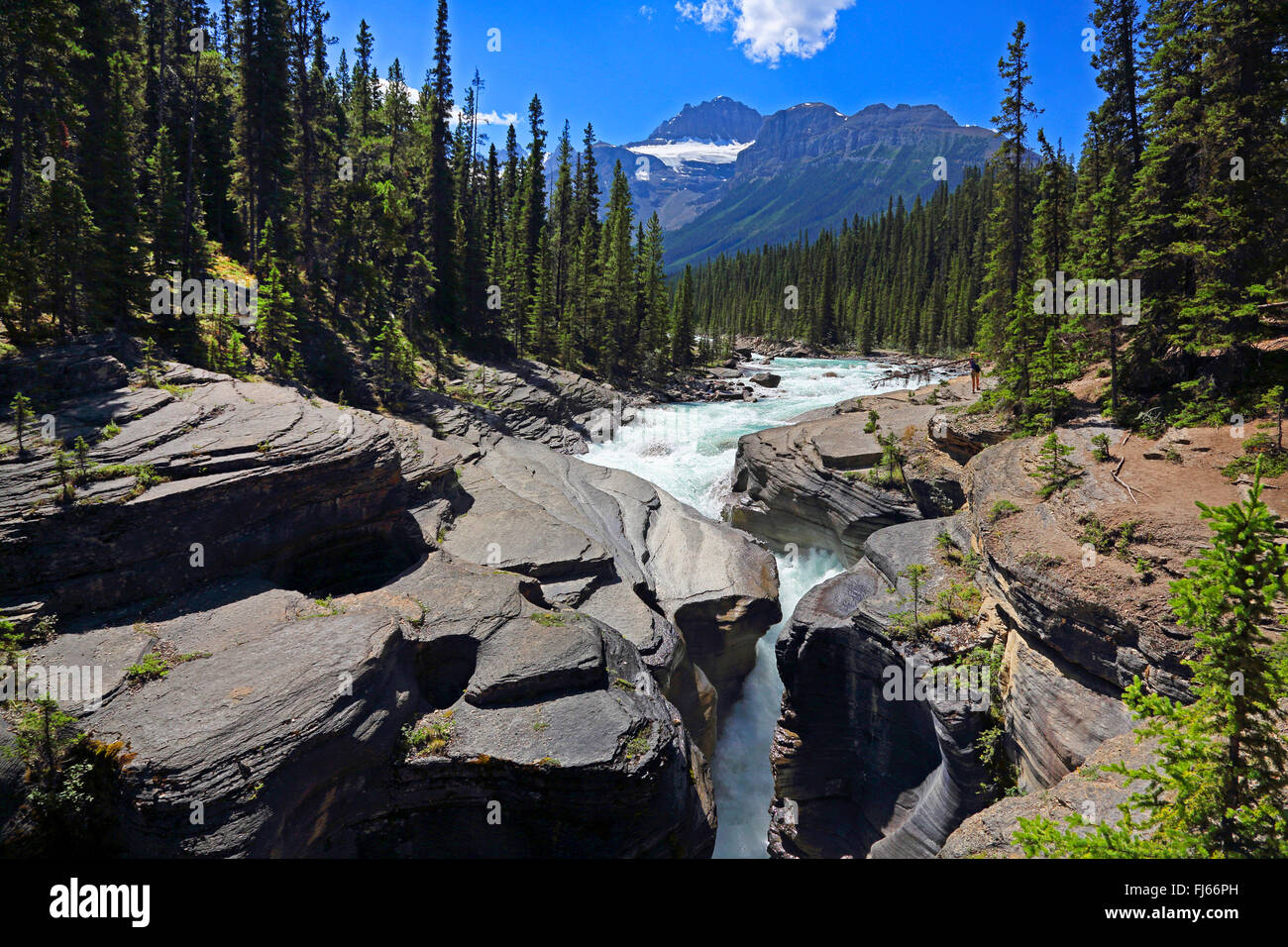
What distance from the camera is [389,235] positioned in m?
32.0

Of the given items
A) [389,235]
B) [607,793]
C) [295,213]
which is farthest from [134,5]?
[607,793]

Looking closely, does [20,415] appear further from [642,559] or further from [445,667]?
[642,559]

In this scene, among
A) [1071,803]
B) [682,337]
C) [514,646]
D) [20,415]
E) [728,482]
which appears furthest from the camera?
[682,337]

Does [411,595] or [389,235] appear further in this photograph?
[389,235]

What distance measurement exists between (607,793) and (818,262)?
128m

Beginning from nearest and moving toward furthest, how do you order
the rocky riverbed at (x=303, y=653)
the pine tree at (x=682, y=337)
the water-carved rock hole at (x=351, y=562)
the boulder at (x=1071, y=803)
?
1. the boulder at (x=1071, y=803)
2. the rocky riverbed at (x=303, y=653)
3. the water-carved rock hole at (x=351, y=562)
4. the pine tree at (x=682, y=337)

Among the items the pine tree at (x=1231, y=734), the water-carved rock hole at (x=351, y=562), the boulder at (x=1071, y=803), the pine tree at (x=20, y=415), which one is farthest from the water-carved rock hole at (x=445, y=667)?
the pine tree at (x=1231, y=734)

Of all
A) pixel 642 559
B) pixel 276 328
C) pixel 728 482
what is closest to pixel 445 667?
pixel 642 559

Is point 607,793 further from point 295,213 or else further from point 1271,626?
point 295,213

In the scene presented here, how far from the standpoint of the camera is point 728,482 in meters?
28.7

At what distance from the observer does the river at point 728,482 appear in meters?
16.3

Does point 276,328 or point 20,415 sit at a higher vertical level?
point 276,328

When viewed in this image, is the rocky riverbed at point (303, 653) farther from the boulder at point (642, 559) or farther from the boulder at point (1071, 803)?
the boulder at point (1071, 803)

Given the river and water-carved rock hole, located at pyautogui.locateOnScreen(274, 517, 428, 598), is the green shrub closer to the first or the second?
the river
